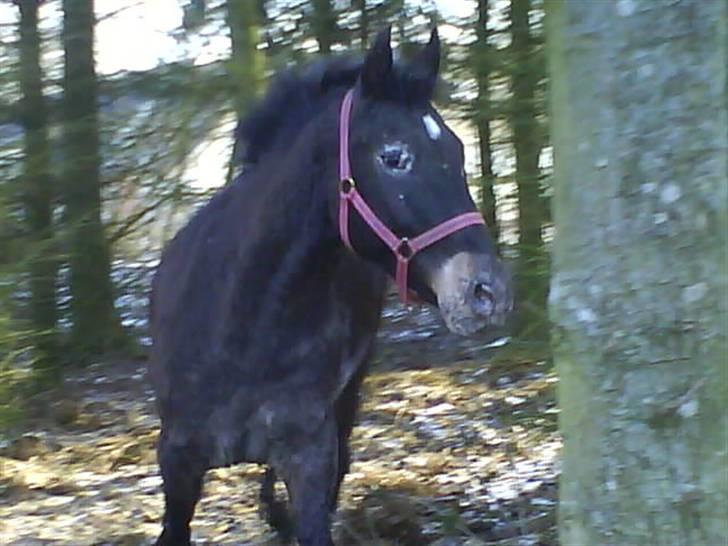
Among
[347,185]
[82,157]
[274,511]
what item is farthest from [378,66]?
[82,157]

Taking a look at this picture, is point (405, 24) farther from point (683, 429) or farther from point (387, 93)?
point (683, 429)

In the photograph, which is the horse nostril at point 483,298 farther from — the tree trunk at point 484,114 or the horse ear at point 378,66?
the tree trunk at point 484,114

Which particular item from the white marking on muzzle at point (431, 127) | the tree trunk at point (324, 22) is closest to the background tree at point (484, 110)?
the tree trunk at point (324, 22)

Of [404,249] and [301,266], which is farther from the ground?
[404,249]

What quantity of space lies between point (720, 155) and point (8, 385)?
4.24 meters

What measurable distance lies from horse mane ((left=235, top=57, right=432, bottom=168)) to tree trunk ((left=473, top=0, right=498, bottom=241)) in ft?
4.28

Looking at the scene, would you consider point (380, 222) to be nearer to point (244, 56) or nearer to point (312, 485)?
point (312, 485)

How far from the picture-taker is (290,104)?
15.0 feet

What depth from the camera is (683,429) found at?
110 inches

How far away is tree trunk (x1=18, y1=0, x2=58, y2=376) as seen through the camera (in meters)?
6.95

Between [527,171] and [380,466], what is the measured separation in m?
2.01

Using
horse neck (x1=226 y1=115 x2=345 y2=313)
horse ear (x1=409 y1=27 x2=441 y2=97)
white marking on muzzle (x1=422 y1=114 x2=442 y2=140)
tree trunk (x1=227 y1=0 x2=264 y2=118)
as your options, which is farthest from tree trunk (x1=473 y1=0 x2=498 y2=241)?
white marking on muzzle (x1=422 y1=114 x2=442 y2=140)

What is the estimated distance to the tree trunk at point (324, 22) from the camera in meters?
6.70

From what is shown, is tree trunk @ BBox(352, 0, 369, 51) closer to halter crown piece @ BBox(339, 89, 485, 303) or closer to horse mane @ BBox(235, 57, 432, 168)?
horse mane @ BBox(235, 57, 432, 168)
